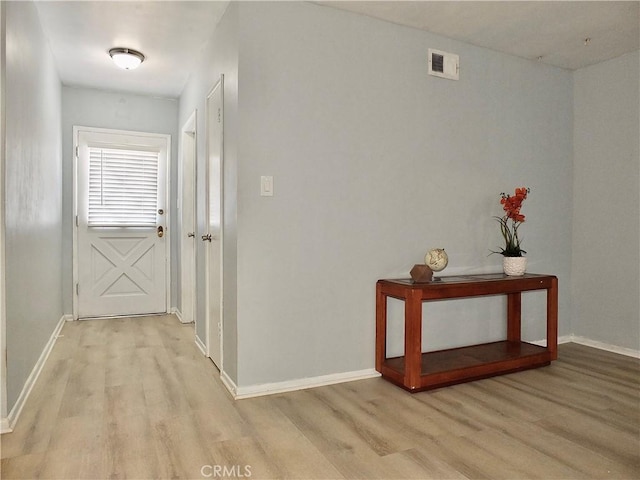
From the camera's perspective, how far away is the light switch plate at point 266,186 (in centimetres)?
273

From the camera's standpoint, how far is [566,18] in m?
3.09

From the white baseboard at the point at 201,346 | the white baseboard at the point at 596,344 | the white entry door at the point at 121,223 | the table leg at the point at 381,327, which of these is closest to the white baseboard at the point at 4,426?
the white baseboard at the point at 201,346

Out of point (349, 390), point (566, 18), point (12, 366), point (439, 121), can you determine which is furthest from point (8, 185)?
point (566, 18)

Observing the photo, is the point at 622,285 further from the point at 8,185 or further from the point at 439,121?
the point at 8,185

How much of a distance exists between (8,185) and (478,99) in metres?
3.14

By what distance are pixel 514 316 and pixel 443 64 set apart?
2.03 meters

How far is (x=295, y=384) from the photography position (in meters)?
2.84

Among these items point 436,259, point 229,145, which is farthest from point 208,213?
point 436,259

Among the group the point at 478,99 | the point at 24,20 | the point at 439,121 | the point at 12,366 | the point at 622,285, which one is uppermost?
the point at 24,20

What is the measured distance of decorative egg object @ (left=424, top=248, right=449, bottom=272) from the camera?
10.0ft

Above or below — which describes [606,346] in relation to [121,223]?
below

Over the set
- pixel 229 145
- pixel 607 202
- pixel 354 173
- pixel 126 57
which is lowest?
pixel 607 202

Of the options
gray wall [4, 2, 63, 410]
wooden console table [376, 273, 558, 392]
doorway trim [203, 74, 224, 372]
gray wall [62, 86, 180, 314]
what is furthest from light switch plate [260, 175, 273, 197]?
gray wall [62, 86, 180, 314]

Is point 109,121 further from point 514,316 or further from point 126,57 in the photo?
point 514,316
